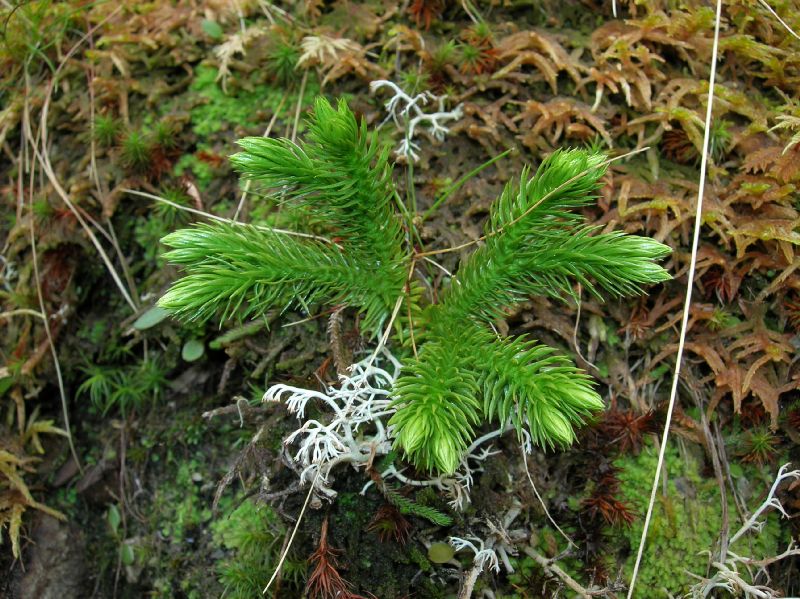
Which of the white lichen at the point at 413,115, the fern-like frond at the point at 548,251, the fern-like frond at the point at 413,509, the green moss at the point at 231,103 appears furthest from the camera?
the green moss at the point at 231,103

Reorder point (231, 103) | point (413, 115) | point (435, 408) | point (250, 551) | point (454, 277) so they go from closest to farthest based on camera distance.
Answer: point (435, 408) < point (454, 277) < point (250, 551) < point (413, 115) < point (231, 103)

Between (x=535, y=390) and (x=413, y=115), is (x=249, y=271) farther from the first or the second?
(x=413, y=115)

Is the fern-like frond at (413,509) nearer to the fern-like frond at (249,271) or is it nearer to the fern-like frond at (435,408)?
the fern-like frond at (435,408)

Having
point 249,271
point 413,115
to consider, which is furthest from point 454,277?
point 413,115

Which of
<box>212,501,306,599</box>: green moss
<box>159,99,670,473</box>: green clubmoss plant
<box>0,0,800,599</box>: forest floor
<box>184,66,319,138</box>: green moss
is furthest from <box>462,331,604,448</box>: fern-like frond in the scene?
<box>184,66,319,138</box>: green moss

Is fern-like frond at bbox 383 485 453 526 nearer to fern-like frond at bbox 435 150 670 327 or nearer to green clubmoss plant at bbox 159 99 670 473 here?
green clubmoss plant at bbox 159 99 670 473

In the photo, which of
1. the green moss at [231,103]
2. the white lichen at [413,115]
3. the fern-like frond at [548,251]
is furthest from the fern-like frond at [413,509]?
the green moss at [231,103]
